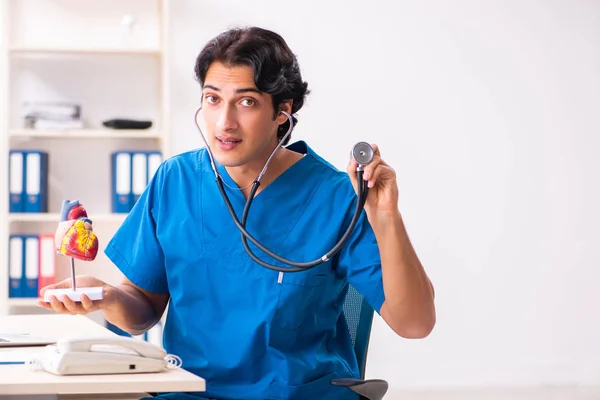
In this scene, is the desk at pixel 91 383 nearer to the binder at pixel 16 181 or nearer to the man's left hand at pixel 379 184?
the man's left hand at pixel 379 184

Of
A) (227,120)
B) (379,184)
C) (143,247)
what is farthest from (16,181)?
(379,184)

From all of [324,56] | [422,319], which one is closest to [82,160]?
[324,56]

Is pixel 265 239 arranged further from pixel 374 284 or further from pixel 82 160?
pixel 82 160

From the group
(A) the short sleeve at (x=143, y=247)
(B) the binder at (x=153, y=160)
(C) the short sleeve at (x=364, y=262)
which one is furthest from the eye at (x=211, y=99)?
(B) the binder at (x=153, y=160)

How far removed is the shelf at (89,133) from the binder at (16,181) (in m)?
0.09

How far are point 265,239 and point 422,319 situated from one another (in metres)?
0.33

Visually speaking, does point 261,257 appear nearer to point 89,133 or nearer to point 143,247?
point 143,247

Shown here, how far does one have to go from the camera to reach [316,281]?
1.57 metres

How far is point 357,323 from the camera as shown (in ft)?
5.54

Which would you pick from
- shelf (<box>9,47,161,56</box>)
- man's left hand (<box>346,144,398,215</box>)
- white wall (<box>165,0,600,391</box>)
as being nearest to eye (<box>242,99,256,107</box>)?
man's left hand (<box>346,144,398,215</box>)

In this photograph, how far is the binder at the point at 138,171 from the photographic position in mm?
3539

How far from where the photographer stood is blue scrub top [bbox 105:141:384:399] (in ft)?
5.04

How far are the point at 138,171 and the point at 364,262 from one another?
2.14 metres

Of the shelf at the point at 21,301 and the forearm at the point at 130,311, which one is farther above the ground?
the forearm at the point at 130,311
